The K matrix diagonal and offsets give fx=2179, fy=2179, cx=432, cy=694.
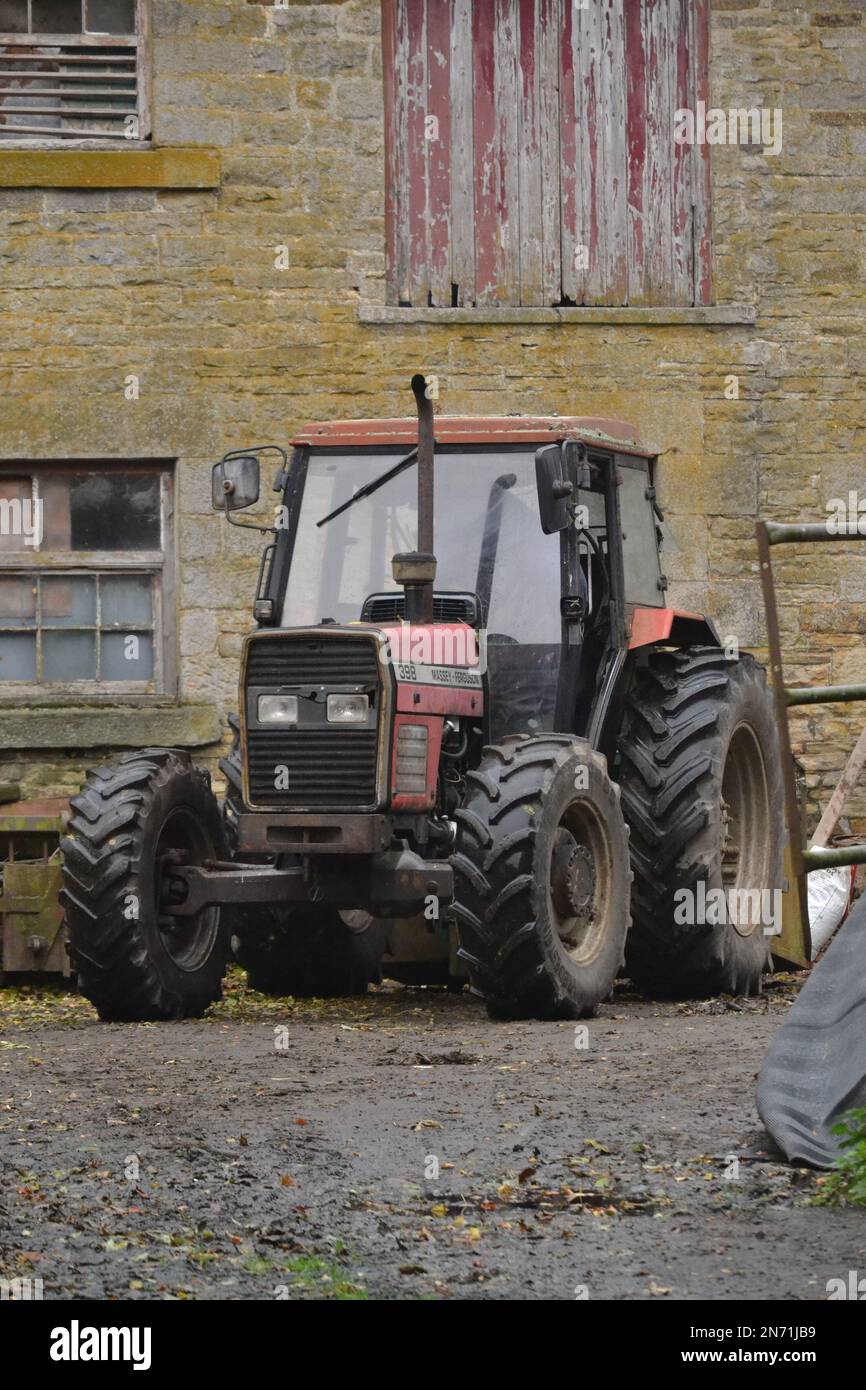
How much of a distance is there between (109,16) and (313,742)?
20.5ft

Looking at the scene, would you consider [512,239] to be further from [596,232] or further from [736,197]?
[736,197]

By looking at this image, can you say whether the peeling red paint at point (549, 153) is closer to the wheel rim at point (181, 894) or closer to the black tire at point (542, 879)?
the wheel rim at point (181, 894)

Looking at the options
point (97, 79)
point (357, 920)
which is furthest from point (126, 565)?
point (357, 920)

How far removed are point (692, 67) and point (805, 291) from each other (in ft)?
4.99

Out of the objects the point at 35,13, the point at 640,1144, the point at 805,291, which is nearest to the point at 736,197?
the point at 805,291

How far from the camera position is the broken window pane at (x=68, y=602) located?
1297 cm

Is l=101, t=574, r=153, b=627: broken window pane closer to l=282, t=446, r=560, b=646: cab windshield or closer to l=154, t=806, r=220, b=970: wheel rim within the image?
l=282, t=446, r=560, b=646: cab windshield

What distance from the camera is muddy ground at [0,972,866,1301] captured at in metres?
4.34

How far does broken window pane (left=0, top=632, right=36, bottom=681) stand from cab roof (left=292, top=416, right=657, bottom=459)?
3.96m

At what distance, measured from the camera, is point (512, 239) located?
43.3ft

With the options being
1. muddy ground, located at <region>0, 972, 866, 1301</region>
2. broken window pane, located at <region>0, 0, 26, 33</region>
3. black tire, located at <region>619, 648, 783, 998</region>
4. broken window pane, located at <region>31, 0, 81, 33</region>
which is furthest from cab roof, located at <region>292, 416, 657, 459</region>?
broken window pane, located at <region>0, 0, 26, 33</region>

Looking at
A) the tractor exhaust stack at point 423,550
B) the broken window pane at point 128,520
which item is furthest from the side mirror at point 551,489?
the broken window pane at point 128,520

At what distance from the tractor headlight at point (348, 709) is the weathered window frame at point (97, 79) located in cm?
560
